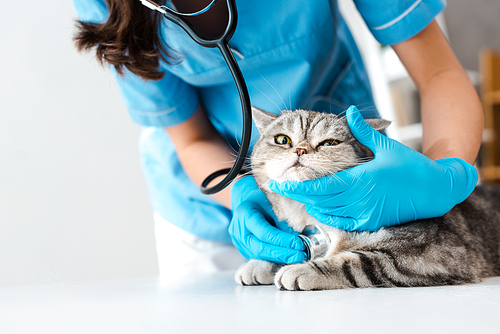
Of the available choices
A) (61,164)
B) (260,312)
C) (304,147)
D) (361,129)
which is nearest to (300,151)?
(304,147)

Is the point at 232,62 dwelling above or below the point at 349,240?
above

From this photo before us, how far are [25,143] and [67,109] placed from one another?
A: 0.73 feet

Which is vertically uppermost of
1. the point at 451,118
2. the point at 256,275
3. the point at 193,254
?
the point at 451,118

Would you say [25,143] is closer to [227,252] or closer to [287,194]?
[227,252]

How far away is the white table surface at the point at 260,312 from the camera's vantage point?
0.39 metres

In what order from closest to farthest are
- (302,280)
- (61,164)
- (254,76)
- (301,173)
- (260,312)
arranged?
(260,312) → (302,280) → (301,173) → (254,76) → (61,164)

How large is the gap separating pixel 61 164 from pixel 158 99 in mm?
745

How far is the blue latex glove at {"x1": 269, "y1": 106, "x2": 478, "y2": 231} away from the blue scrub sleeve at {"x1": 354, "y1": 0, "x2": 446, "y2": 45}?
0.41m

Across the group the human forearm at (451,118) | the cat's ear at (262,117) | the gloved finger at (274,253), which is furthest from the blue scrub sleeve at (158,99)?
the human forearm at (451,118)

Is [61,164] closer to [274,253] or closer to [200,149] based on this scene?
[200,149]

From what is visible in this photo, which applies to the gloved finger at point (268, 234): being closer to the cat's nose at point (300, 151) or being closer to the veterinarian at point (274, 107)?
the veterinarian at point (274, 107)

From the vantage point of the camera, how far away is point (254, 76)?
1090 mm

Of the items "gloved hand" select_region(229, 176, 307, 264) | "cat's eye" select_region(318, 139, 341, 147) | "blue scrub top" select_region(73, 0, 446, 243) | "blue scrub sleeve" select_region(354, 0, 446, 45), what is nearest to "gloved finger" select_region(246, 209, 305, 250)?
"gloved hand" select_region(229, 176, 307, 264)

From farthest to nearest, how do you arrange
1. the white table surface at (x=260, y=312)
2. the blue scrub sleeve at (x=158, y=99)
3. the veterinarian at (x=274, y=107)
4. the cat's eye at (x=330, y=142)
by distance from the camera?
the blue scrub sleeve at (x=158, y=99) → the cat's eye at (x=330, y=142) → the veterinarian at (x=274, y=107) → the white table surface at (x=260, y=312)
